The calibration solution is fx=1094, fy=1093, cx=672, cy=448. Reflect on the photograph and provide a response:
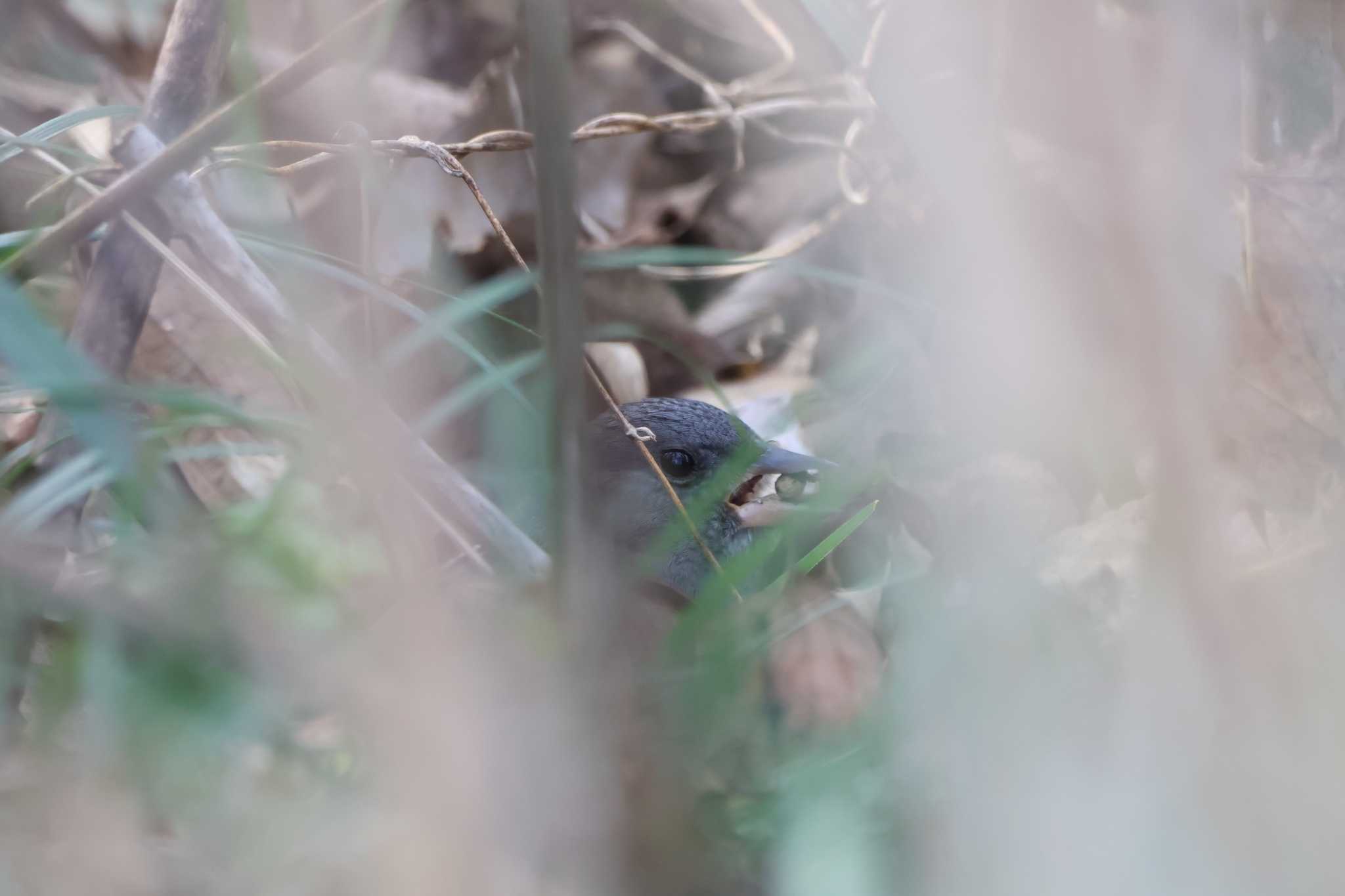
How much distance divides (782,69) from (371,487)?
2797mm

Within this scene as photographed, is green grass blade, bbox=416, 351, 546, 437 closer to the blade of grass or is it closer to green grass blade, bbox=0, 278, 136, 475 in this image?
the blade of grass

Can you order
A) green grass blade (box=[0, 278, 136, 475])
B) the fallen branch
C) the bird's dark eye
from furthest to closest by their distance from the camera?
the bird's dark eye, the fallen branch, green grass blade (box=[0, 278, 136, 475])

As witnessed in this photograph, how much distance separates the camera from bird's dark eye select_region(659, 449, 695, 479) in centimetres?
260

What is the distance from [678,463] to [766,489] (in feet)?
0.72

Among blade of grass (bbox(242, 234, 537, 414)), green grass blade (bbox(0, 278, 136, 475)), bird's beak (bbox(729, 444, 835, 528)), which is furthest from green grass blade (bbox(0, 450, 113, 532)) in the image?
bird's beak (bbox(729, 444, 835, 528))

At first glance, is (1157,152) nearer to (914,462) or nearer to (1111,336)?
(1111,336)

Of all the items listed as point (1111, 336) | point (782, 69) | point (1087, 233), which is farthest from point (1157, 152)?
point (782, 69)

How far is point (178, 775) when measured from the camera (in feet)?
3.33

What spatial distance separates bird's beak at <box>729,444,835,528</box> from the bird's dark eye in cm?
12

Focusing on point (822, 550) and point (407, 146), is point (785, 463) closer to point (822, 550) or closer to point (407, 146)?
point (822, 550)

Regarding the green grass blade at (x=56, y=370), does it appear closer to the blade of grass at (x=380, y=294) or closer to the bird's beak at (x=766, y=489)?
the blade of grass at (x=380, y=294)

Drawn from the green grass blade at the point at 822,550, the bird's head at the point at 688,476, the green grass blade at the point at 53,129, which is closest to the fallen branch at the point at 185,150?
the green grass blade at the point at 53,129

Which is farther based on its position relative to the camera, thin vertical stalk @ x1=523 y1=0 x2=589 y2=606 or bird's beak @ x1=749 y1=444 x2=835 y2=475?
bird's beak @ x1=749 y1=444 x2=835 y2=475

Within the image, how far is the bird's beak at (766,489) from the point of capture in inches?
95.4
